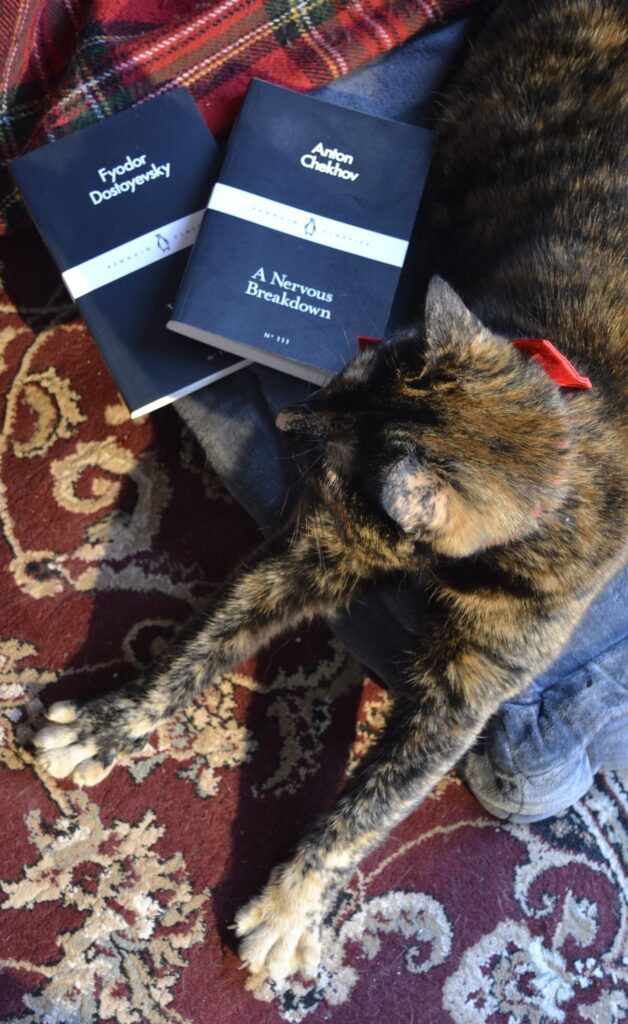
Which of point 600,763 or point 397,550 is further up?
point 397,550

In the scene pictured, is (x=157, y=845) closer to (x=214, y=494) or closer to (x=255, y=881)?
(x=255, y=881)

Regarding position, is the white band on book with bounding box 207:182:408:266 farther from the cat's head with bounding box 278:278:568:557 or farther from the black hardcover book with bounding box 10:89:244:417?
the cat's head with bounding box 278:278:568:557

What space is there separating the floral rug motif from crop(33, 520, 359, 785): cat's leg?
0.07m

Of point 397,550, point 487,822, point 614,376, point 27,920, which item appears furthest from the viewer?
point 487,822

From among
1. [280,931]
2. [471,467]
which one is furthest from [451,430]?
[280,931]

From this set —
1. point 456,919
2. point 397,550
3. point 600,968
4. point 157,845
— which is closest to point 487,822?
point 456,919

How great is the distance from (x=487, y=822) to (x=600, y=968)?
0.85 feet

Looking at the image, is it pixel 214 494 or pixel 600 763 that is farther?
pixel 214 494

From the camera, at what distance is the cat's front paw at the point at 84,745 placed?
1169 mm

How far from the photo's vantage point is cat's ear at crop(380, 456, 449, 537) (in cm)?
74

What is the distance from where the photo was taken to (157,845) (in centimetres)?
122

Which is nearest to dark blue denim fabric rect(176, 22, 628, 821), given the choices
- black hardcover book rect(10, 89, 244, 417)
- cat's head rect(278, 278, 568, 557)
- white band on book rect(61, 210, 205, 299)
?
black hardcover book rect(10, 89, 244, 417)

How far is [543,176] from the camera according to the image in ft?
3.88

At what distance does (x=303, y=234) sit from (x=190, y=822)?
862mm
